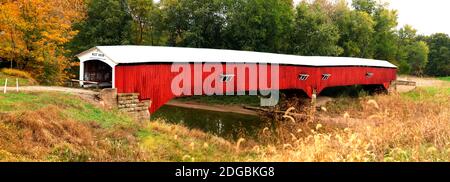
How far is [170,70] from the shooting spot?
18.3 metres

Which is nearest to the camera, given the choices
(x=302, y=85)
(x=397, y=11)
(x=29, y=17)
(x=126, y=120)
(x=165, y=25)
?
(x=126, y=120)

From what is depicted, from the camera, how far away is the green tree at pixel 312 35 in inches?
1619

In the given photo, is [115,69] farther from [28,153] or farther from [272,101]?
[272,101]

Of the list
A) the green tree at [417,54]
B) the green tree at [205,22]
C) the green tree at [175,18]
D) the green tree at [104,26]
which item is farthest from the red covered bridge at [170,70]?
the green tree at [417,54]

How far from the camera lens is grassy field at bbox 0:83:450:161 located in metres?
6.60

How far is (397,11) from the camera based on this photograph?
57.1 m

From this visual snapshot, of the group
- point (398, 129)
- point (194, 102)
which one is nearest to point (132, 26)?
point (194, 102)

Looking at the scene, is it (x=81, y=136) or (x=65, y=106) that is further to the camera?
(x=65, y=106)

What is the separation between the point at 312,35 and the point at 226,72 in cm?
2270

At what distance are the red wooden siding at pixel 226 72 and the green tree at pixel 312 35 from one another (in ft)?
21.4

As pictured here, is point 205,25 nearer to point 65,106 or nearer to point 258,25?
point 258,25

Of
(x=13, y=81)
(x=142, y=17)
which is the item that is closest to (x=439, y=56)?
(x=142, y=17)

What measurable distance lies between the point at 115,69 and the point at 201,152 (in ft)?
20.5

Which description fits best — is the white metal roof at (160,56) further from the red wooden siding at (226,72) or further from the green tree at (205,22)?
the green tree at (205,22)
